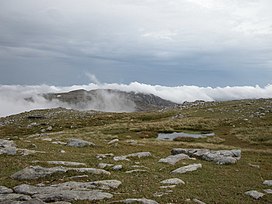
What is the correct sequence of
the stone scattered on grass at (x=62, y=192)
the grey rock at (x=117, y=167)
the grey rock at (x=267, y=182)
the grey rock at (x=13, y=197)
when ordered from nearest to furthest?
the grey rock at (x=13, y=197) → the stone scattered on grass at (x=62, y=192) → the grey rock at (x=267, y=182) → the grey rock at (x=117, y=167)

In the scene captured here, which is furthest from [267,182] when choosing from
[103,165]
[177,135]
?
[177,135]

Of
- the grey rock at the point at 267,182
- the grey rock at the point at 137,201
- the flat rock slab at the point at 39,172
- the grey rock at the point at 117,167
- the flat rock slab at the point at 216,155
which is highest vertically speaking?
the flat rock slab at the point at 39,172

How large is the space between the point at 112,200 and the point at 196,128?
80405 millimetres

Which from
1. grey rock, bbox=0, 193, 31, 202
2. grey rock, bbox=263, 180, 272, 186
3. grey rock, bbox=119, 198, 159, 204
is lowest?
grey rock, bbox=263, 180, 272, 186

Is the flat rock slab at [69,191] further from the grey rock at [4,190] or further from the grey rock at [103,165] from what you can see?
the grey rock at [103,165]

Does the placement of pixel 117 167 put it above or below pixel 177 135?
above

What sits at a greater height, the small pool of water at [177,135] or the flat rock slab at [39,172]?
the flat rock slab at [39,172]

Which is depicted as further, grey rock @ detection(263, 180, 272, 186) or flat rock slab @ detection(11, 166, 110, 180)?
grey rock @ detection(263, 180, 272, 186)

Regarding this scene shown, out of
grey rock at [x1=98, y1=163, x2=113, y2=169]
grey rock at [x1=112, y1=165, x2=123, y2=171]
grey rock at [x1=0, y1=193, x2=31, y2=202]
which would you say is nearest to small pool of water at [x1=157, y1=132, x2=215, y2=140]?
grey rock at [x1=98, y1=163, x2=113, y2=169]

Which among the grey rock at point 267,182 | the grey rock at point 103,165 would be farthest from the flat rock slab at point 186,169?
the grey rock at point 267,182

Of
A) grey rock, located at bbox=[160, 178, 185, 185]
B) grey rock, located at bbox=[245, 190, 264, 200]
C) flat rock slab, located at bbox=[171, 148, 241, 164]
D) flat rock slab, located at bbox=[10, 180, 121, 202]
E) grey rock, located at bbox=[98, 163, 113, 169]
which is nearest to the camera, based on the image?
flat rock slab, located at bbox=[10, 180, 121, 202]

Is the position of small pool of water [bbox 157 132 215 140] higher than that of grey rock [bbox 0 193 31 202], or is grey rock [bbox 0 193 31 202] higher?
grey rock [bbox 0 193 31 202]

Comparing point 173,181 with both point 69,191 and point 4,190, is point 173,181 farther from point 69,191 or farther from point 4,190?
point 4,190

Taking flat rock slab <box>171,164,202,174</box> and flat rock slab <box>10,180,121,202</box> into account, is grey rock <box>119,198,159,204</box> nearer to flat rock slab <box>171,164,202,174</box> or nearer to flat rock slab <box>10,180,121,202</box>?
flat rock slab <box>10,180,121,202</box>
